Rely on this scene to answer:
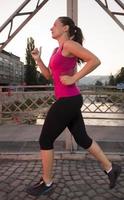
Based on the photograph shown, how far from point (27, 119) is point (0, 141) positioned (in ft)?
14.9

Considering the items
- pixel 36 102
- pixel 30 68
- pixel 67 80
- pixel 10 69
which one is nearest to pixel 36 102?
pixel 36 102

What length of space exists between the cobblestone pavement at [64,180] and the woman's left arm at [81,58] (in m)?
1.37

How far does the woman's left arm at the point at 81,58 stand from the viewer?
143 inches

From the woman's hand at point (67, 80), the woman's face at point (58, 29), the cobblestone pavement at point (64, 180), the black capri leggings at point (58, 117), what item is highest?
the woman's face at point (58, 29)

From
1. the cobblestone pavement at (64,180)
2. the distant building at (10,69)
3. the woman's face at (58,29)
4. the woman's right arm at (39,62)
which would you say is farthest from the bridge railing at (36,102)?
the distant building at (10,69)

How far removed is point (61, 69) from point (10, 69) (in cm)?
11783

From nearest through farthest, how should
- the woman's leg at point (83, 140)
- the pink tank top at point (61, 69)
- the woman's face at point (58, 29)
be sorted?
the pink tank top at point (61, 69) → the woman's face at point (58, 29) → the woman's leg at point (83, 140)

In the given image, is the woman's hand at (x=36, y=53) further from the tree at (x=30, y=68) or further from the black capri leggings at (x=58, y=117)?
the tree at (x=30, y=68)

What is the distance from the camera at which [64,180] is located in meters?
4.72

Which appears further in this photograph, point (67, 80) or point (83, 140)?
point (83, 140)

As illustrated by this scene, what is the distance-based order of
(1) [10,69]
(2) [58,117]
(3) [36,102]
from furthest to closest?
(1) [10,69] < (3) [36,102] < (2) [58,117]

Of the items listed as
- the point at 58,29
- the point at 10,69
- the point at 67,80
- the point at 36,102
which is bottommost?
the point at 36,102

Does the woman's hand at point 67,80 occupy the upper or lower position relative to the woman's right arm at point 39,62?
lower

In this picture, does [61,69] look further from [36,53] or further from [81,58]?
[36,53]
